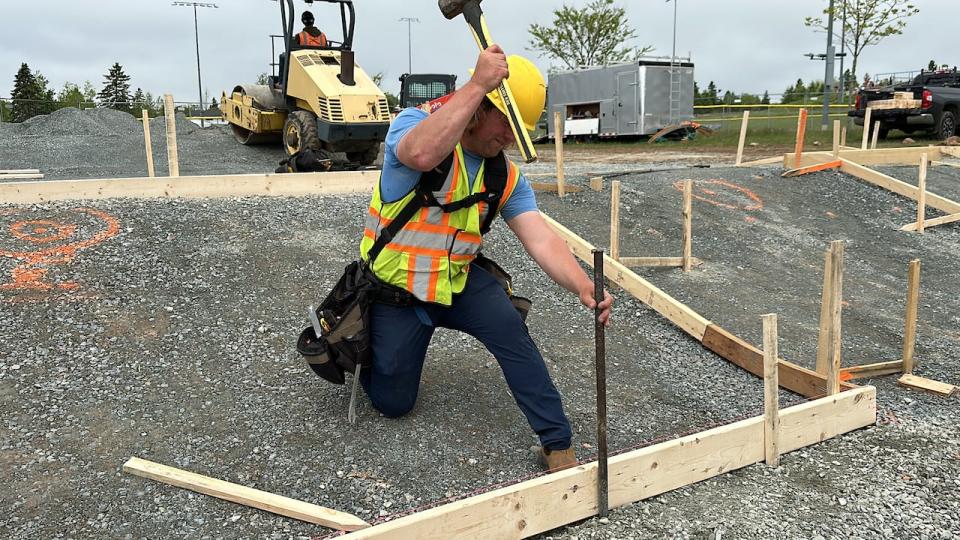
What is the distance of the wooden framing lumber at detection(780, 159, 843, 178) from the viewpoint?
34.9 ft

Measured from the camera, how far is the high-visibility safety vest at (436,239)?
3041 millimetres

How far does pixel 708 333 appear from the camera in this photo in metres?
5.01

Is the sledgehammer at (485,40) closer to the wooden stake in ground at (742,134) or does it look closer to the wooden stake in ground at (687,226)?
the wooden stake in ground at (687,226)

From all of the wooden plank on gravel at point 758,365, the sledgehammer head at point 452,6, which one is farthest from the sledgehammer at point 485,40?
the wooden plank on gravel at point 758,365

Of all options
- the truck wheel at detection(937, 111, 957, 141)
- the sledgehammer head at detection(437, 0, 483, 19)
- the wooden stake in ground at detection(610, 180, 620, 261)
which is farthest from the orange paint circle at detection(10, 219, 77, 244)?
the truck wheel at detection(937, 111, 957, 141)

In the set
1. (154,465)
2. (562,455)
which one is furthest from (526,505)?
(154,465)

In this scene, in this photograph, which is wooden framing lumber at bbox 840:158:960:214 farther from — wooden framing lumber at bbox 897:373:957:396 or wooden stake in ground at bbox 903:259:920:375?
wooden framing lumber at bbox 897:373:957:396

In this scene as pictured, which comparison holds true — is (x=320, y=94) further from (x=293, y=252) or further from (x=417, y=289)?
(x=417, y=289)

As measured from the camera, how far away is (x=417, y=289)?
10.4ft

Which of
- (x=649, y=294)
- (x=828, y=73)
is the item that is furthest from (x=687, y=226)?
(x=828, y=73)

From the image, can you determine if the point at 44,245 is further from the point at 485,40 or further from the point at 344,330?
the point at 485,40

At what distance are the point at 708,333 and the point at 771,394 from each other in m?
1.70

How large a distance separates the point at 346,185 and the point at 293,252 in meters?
1.85

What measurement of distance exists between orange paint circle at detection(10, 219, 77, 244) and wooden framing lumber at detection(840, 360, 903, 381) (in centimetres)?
605
